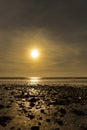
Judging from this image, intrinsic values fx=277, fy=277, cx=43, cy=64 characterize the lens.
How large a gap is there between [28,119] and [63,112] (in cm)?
473

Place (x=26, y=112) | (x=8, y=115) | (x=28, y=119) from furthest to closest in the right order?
(x=26, y=112) < (x=8, y=115) < (x=28, y=119)

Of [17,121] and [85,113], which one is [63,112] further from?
[17,121]

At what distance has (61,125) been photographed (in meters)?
17.5

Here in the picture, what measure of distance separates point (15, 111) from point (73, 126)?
6843mm

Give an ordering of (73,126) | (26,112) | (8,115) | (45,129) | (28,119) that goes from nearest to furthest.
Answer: (45,129) → (73,126) → (28,119) → (8,115) → (26,112)

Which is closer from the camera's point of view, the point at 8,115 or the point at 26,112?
the point at 8,115

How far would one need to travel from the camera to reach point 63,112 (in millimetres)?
23047

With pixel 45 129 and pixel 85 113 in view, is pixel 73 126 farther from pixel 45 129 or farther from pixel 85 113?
pixel 85 113

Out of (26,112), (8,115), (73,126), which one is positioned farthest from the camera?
(26,112)

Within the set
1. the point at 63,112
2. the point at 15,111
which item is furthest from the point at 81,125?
the point at 15,111

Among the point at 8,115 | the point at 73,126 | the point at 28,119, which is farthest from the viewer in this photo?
the point at 8,115

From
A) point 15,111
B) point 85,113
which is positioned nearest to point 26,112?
point 15,111

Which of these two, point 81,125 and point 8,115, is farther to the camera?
point 8,115

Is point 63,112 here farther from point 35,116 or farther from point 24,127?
point 24,127
